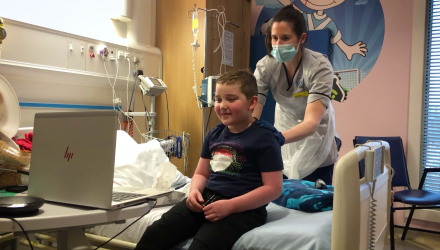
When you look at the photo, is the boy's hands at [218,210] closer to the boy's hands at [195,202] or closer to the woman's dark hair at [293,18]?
the boy's hands at [195,202]

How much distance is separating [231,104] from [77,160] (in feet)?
2.11

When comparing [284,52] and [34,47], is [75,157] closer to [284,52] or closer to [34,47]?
[284,52]

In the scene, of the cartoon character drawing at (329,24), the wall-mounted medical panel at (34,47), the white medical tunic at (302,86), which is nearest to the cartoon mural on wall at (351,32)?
the cartoon character drawing at (329,24)

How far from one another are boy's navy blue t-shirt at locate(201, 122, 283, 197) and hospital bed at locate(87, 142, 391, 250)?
19 centimetres

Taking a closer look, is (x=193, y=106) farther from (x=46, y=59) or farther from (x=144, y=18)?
(x=46, y=59)

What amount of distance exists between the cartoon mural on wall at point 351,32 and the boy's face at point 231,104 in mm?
2352

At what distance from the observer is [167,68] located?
363 centimetres

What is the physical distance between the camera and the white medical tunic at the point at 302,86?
70.7 inches

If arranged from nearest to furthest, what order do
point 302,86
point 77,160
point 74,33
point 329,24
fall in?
point 77,160, point 302,86, point 74,33, point 329,24

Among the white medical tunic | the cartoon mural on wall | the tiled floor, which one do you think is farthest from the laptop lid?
the cartoon mural on wall

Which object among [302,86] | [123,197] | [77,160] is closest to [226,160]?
[123,197]

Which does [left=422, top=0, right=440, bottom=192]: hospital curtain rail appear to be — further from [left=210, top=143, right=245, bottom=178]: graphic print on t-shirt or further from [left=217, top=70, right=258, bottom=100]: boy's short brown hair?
[left=210, top=143, right=245, bottom=178]: graphic print on t-shirt

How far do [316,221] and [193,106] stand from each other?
7.70ft

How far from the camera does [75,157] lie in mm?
1013
